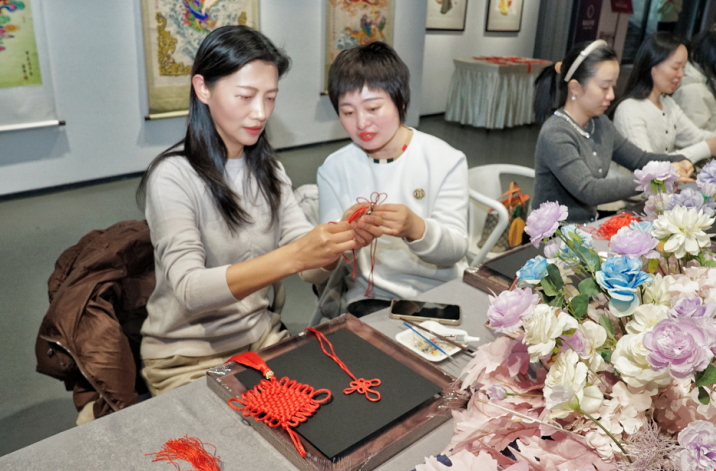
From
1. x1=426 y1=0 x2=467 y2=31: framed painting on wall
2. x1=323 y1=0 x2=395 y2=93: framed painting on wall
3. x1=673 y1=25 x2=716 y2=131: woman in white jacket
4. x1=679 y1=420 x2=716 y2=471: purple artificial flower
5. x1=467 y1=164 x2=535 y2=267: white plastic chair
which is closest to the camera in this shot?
x1=679 y1=420 x2=716 y2=471: purple artificial flower

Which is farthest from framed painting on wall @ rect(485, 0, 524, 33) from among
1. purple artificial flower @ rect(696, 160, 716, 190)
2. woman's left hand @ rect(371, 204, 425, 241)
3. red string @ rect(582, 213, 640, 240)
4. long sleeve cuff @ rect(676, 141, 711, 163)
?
purple artificial flower @ rect(696, 160, 716, 190)

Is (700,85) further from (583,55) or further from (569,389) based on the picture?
(569,389)

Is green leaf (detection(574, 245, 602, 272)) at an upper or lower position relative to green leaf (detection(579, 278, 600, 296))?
upper

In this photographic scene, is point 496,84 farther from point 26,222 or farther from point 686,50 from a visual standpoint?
point 26,222

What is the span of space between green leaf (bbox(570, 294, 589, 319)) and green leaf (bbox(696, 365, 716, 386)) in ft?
0.48

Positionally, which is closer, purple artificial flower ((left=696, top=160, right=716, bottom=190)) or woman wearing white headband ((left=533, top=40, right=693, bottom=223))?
purple artificial flower ((left=696, top=160, right=716, bottom=190))

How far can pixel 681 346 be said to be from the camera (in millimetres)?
530

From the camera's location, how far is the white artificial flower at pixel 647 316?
633 millimetres

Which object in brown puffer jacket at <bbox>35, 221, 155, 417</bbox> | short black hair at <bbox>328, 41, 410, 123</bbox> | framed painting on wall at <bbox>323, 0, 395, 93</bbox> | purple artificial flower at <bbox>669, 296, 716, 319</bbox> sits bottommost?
brown puffer jacket at <bbox>35, 221, 155, 417</bbox>

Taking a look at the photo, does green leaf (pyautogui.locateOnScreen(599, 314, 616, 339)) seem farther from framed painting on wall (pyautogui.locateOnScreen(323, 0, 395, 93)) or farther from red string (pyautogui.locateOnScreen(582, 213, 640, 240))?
framed painting on wall (pyautogui.locateOnScreen(323, 0, 395, 93))

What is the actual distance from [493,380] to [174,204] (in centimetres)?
94

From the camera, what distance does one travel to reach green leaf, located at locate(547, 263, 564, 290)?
0.70 meters

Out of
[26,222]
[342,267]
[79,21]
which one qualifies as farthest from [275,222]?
[79,21]

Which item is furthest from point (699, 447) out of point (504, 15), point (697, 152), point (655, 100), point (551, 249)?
point (504, 15)
